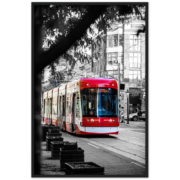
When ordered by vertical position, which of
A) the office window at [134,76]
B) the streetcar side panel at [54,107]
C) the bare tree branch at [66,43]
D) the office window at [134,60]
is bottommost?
the streetcar side panel at [54,107]

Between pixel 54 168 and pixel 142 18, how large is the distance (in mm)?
4580

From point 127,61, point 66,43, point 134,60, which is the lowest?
point 66,43

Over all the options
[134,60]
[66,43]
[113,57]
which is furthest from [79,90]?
[113,57]

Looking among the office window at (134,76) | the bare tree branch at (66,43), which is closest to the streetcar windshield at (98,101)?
the bare tree branch at (66,43)

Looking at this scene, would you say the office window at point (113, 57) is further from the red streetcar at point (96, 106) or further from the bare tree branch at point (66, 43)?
the bare tree branch at point (66, 43)

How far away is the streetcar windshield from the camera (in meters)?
19.5

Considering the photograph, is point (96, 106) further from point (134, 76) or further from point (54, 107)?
point (134, 76)

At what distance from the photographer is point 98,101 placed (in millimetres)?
19453

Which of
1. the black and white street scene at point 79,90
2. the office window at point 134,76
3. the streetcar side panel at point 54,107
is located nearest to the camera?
the black and white street scene at point 79,90

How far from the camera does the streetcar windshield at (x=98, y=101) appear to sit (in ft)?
64.1

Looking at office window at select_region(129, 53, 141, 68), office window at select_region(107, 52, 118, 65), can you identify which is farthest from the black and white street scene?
office window at select_region(107, 52, 118, 65)
